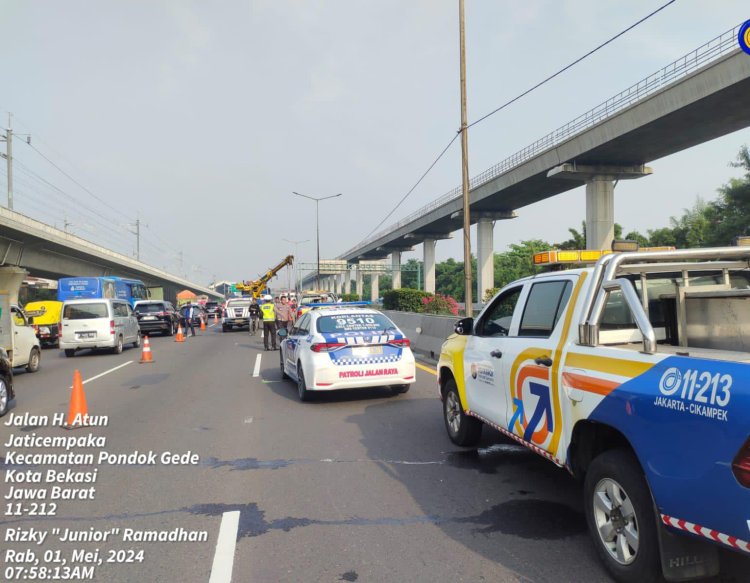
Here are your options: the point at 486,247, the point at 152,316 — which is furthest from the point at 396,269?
the point at 152,316

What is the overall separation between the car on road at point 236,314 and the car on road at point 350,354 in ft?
73.0

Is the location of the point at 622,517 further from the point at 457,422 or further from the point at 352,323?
the point at 352,323

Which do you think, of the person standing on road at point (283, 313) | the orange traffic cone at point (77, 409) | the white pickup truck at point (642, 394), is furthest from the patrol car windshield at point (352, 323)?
the person standing on road at point (283, 313)

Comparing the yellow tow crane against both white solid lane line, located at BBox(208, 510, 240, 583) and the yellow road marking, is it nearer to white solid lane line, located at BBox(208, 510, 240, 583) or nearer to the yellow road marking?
the yellow road marking

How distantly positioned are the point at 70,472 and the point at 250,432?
2.17 meters

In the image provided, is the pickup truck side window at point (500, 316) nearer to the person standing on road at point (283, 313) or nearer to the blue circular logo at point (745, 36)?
the blue circular logo at point (745, 36)

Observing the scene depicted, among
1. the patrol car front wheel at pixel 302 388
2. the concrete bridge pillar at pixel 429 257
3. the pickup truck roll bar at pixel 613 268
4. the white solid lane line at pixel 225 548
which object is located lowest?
the white solid lane line at pixel 225 548

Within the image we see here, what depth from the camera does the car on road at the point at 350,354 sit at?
29.7 feet

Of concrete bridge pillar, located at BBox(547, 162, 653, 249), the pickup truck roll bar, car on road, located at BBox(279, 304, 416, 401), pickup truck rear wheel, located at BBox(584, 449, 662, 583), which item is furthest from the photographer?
concrete bridge pillar, located at BBox(547, 162, 653, 249)

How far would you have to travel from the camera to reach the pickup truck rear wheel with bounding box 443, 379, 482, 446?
20.7 ft

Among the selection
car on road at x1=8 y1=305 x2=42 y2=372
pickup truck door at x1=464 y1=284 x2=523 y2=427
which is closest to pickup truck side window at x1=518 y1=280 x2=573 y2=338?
pickup truck door at x1=464 y1=284 x2=523 y2=427

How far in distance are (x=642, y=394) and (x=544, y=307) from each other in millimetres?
1678

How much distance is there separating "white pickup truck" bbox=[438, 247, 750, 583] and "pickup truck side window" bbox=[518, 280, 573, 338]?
1 centimetres

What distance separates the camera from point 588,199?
34.2 meters
